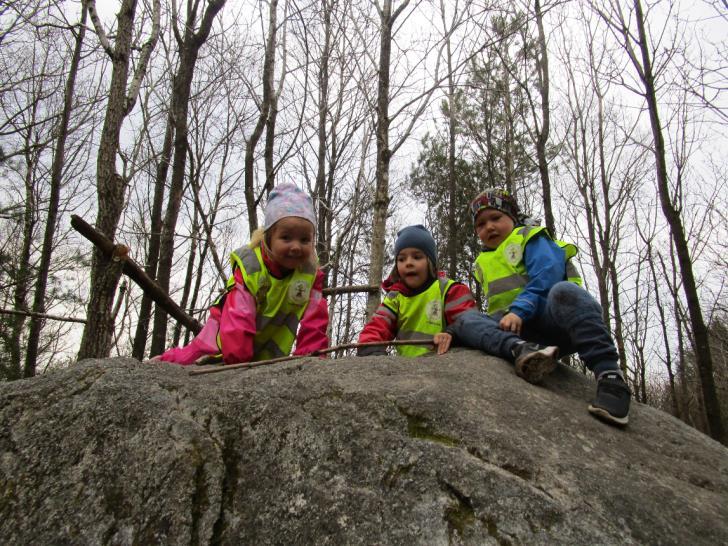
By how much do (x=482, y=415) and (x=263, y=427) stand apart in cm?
69

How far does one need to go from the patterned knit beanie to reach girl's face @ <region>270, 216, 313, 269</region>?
121cm

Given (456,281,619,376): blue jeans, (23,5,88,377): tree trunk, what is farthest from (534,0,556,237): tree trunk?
(23,5,88,377): tree trunk

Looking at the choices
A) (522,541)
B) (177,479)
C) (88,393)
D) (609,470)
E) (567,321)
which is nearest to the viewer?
(522,541)

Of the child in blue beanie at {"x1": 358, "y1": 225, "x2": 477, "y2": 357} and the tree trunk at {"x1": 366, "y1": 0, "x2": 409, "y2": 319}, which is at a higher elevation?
the tree trunk at {"x1": 366, "y1": 0, "x2": 409, "y2": 319}

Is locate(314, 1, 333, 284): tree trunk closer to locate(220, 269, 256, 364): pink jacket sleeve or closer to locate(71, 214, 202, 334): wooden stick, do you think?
locate(71, 214, 202, 334): wooden stick

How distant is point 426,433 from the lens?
1.33 meters

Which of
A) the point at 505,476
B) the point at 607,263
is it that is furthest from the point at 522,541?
the point at 607,263

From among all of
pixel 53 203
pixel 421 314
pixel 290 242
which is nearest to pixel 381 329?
pixel 421 314

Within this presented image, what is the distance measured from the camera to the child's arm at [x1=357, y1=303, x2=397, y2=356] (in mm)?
2961

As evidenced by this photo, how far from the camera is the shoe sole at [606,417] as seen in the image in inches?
65.0

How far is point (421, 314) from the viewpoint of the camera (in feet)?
10.1

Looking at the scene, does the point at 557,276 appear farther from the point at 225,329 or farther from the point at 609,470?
the point at 225,329

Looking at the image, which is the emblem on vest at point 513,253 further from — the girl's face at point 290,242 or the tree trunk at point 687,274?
the tree trunk at point 687,274

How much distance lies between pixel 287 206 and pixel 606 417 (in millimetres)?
2123
